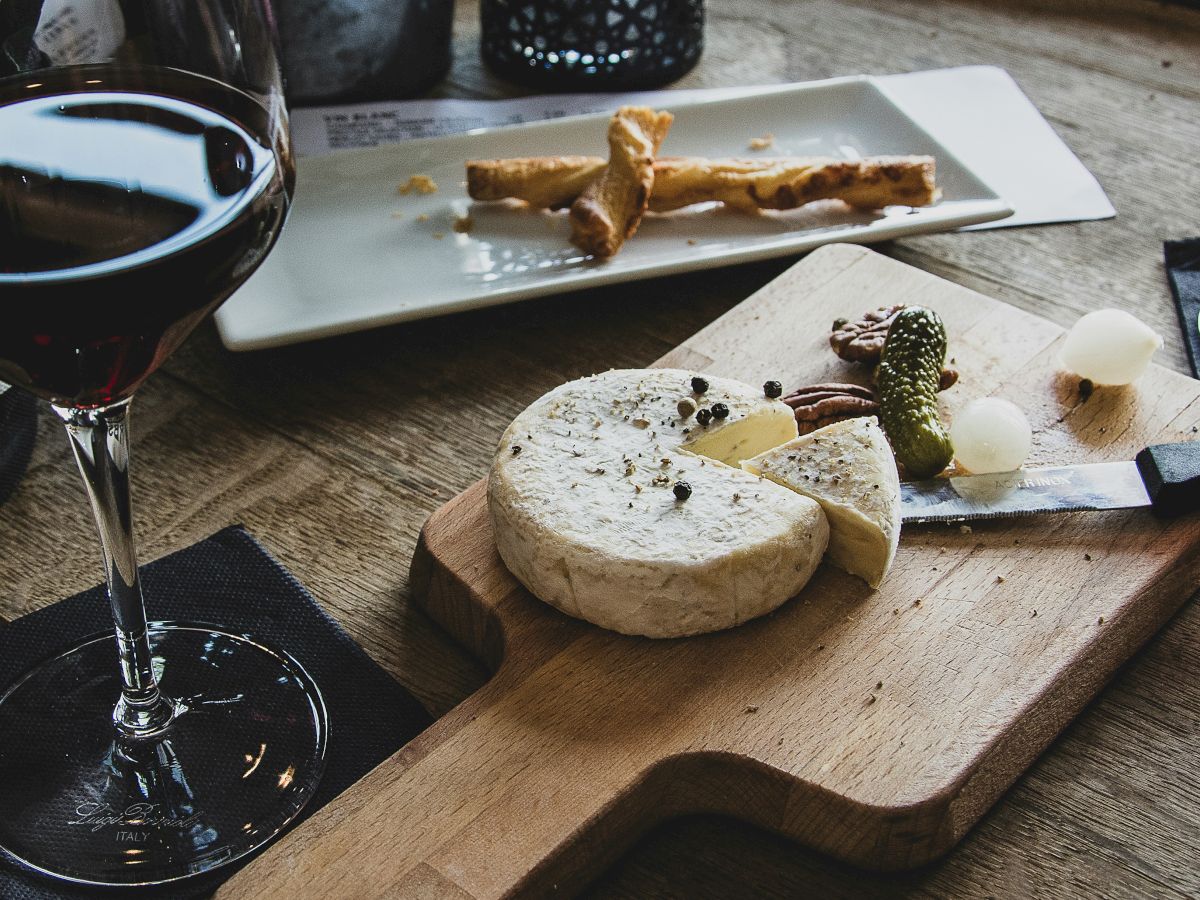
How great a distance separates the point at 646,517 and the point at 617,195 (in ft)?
1.94

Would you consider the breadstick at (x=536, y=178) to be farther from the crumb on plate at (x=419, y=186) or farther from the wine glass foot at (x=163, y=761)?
the wine glass foot at (x=163, y=761)

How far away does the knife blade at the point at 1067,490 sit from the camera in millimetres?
→ 993

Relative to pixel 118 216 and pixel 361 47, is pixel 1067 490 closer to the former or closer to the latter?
pixel 118 216

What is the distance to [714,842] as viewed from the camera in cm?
83

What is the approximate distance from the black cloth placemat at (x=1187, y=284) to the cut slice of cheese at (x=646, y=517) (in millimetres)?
552

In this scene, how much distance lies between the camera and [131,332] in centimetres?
66

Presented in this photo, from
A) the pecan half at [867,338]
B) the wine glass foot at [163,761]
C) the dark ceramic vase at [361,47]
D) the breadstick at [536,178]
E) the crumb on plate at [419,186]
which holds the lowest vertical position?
the wine glass foot at [163,761]

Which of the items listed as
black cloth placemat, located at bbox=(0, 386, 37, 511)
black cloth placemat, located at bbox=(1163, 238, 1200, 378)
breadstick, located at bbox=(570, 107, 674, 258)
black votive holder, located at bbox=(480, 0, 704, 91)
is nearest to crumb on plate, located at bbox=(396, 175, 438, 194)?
breadstick, located at bbox=(570, 107, 674, 258)

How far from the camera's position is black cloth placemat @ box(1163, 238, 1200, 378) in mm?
1300

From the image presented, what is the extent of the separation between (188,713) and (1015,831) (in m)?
0.58

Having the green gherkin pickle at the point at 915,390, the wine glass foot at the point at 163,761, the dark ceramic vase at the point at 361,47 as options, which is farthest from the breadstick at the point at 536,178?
the wine glass foot at the point at 163,761

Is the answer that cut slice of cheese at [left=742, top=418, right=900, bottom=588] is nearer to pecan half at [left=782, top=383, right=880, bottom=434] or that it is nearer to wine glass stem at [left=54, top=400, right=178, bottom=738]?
pecan half at [left=782, top=383, right=880, bottom=434]

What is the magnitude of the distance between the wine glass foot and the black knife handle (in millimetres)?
669

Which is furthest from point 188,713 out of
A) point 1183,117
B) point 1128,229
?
point 1183,117
